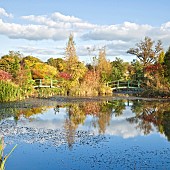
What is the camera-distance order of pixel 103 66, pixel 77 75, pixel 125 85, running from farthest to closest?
pixel 125 85 → pixel 103 66 → pixel 77 75

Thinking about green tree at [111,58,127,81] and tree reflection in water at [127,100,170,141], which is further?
green tree at [111,58,127,81]

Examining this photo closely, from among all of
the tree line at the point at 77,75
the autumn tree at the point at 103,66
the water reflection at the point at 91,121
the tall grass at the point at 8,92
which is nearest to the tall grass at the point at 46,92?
the tree line at the point at 77,75

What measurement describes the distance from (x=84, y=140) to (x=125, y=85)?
2330 cm

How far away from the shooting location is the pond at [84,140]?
6250 mm

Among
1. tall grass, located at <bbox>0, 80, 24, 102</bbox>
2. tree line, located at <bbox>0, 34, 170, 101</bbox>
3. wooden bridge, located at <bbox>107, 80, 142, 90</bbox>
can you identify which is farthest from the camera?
wooden bridge, located at <bbox>107, 80, 142, 90</bbox>

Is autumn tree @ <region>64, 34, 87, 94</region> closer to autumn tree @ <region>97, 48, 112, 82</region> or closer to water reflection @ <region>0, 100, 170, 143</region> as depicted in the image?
autumn tree @ <region>97, 48, 112, 82</region>

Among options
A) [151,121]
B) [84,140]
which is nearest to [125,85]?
[151,121]

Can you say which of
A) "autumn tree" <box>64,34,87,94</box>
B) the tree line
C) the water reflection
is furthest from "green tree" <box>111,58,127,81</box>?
the water reflection

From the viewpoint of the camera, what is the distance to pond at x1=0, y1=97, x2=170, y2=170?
246 inches

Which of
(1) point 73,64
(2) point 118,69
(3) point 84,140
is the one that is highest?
(1) point 73,64

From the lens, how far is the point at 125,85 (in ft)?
102

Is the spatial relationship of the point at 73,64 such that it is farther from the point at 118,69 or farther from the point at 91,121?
the point at 91,121

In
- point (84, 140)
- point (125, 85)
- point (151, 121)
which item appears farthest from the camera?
point (125, 85)

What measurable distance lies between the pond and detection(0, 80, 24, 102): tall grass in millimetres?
3424
